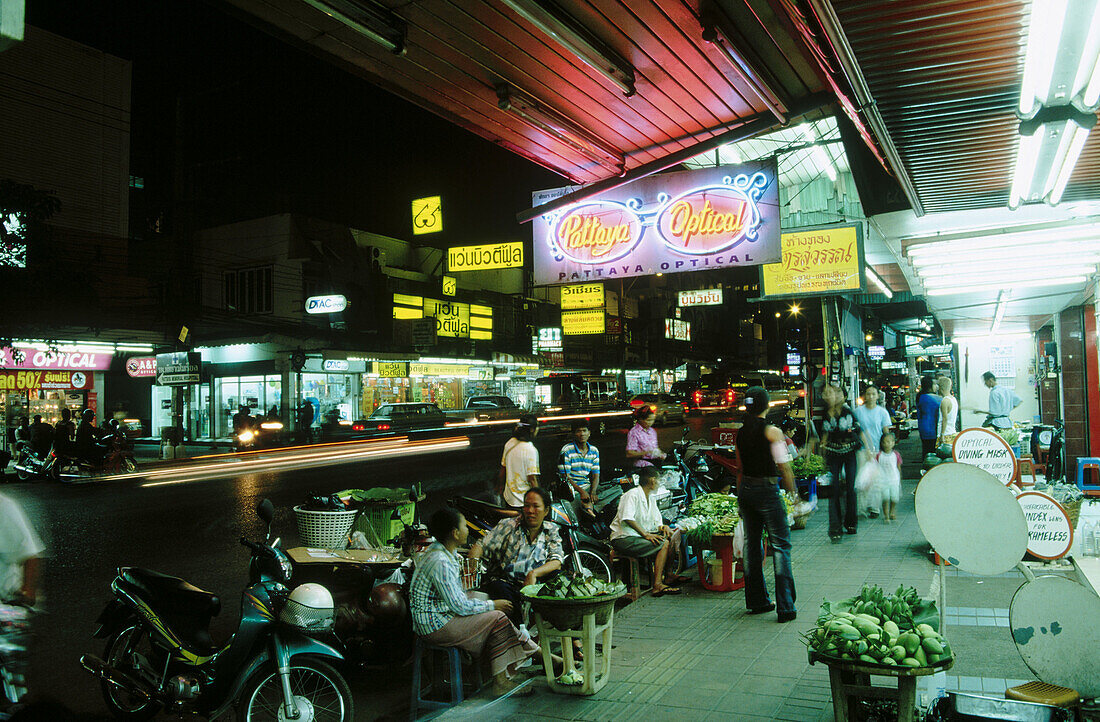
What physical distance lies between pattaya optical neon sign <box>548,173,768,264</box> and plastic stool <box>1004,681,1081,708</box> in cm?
511

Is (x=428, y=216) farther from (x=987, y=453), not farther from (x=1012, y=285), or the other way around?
(x=987, y=453)

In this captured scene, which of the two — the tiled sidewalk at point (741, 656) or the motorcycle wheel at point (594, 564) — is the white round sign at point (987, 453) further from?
the motorcycle wheel at point (594, 564)

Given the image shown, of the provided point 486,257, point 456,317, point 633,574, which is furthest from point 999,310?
point 456,317

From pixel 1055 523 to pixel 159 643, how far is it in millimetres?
6451

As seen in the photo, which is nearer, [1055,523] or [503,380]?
[1055,523]

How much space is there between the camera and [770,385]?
4075 cm

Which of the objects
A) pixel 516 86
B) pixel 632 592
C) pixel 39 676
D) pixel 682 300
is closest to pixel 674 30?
pixel 516 86

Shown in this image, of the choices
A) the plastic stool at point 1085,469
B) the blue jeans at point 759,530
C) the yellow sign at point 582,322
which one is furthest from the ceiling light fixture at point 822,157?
the yellow sign at point 582,322

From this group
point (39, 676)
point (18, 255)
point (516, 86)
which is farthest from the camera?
point (18, 255)

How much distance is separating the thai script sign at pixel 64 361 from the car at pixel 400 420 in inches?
384

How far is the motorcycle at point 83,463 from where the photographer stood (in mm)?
18656

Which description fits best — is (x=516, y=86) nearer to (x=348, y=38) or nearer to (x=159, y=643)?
Result: (x=348, y=38)

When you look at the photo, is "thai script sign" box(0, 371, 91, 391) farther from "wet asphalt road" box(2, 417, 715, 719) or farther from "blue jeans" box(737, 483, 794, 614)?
"blue jeans" box(737, 483, 794, 614)

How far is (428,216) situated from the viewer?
21656mm
